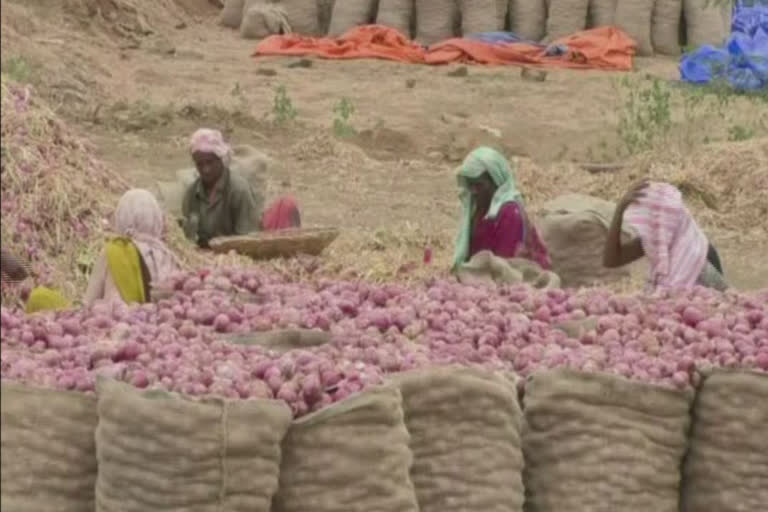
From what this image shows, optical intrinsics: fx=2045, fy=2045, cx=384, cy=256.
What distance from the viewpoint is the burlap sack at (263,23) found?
2019cm

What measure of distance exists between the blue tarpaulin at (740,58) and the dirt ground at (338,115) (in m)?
0.28

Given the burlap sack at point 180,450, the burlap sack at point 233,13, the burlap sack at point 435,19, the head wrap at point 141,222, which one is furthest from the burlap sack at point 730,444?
the burlap sack at point 233,13

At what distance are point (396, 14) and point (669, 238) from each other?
12.9 m

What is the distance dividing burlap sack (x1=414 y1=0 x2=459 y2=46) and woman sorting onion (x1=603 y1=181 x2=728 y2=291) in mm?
12570

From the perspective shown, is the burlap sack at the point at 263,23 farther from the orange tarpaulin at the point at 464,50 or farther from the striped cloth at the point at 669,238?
the striped cloth at the point at 669,238

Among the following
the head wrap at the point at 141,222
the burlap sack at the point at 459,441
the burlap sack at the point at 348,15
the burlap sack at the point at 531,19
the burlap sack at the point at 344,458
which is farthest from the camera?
the burlap sack at the point at 348,15

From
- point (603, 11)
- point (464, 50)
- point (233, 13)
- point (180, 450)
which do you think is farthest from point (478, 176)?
point (233, 13)

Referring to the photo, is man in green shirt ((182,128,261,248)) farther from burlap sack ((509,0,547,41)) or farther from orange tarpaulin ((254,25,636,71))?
burlap sack ((509,0,547,41))

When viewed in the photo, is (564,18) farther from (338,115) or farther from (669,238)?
(669,238)

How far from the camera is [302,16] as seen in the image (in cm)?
2053

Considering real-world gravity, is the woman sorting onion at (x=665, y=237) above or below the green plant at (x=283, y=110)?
above

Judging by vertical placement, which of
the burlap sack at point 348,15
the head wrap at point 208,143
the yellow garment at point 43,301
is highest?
the head wrap at point 208,143

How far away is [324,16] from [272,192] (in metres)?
8.93

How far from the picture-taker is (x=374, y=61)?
1862cm
